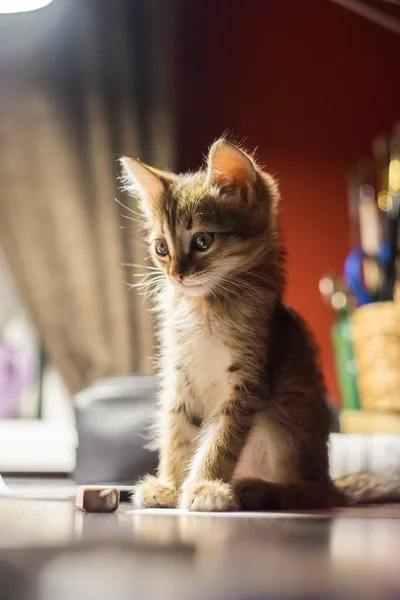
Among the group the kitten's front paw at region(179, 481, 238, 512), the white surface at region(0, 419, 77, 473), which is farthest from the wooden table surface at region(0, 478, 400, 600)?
the white surface at region(0, 419, 77, 473)

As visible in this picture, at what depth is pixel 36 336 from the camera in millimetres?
1467

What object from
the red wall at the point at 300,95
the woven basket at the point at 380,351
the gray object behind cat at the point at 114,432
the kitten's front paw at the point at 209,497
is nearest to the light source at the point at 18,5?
the red wall at the point at 300,95

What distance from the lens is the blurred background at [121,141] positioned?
1259 mm

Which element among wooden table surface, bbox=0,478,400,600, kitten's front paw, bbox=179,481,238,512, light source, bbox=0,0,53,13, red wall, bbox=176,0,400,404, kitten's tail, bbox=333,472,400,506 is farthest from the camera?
red wall, bbox=176,0,400,404

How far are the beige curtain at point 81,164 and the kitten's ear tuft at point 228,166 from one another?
53 cm

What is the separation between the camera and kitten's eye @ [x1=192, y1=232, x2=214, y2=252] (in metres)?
0.70

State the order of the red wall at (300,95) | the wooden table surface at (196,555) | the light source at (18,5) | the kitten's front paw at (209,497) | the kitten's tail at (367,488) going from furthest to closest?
the red wall at (300,95), the light source at (18,5), the kitten's tail at (367,488), the kitten's front paw at (209,497), the wooden table surface at (196,555)

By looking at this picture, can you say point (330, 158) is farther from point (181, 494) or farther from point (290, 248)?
point (181, 494)

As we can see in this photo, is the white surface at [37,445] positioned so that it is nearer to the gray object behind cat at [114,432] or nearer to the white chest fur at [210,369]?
the gray object behind cat at [114,432]

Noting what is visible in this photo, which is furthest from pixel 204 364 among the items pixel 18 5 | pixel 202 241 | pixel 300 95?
pixel 300 95

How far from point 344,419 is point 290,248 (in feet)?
1.08

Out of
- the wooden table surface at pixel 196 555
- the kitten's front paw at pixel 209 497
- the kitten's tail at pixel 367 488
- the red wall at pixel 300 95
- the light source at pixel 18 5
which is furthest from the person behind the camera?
the red wall at pixel 300 95

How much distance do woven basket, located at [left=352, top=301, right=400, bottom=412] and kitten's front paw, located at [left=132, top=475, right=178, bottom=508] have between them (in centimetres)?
65

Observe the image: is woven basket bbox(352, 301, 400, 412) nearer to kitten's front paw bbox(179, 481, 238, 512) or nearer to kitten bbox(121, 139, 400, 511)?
kitten bbox(121, 139, 400, 511)
